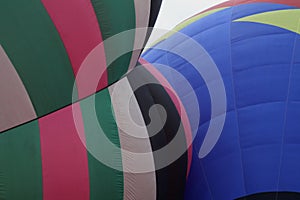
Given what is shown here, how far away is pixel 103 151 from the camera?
8.27 feet

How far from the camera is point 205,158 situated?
3232mm

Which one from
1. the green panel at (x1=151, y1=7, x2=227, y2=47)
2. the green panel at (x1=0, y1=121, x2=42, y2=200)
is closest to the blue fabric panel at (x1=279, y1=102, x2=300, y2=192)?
the green panel at (x1=151, y1=7, x2=227, y2=47)

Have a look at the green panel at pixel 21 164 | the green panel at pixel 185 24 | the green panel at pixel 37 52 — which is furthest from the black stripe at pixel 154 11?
the green panel at pixel 185 24

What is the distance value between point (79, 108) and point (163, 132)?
58 centimetres

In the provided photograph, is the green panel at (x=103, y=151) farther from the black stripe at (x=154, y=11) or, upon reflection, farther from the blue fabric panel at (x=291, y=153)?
the blue fabric panel at (x=291, y=153)

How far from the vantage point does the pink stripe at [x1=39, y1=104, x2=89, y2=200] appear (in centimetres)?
230

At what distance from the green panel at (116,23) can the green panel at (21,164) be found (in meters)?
0.64

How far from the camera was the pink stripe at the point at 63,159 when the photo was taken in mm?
2303

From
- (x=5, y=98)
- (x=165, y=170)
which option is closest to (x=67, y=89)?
(x=5, y=98)

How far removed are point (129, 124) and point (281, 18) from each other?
1388mm

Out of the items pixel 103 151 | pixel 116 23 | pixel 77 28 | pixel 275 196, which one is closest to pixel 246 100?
pixel 275 196

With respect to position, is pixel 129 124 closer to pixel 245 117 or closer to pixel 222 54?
pixel 245 117

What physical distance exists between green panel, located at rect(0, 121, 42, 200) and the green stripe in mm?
1841

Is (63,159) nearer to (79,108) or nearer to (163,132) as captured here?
(79,108)
